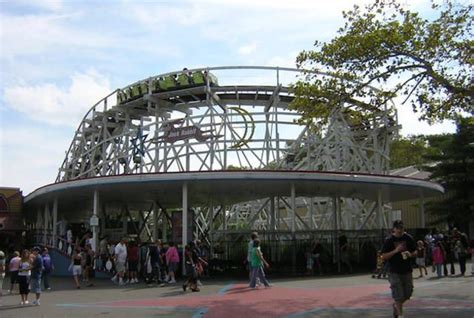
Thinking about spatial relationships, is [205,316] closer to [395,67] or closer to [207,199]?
[395,67]

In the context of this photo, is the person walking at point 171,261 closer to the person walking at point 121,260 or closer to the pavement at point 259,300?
the pavement at point 259,300

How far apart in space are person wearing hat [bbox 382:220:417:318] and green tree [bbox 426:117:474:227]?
2597cm

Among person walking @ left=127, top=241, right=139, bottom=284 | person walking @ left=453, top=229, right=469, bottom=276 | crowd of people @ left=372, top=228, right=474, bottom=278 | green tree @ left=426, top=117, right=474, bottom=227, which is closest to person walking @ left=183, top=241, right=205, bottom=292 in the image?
person walking @ left=127, top=241, right=139, bottom=284

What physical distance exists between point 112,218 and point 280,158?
11934 mm

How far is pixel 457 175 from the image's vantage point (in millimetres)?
32844

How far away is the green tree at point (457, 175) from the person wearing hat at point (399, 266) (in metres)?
26.0

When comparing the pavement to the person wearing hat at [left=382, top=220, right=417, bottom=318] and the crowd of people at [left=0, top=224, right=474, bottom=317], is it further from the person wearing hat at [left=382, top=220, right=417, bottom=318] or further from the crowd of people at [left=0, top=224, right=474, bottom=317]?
the person wearing hat at [left=382, top=220, right=417, bottom=318]

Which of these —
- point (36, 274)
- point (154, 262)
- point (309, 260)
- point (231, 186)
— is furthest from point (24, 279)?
point (309, 260)

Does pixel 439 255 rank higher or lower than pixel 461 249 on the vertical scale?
lower

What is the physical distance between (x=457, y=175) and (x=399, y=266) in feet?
86.9

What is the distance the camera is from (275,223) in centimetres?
2547

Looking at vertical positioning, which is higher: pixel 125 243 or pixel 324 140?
pixel 324 140

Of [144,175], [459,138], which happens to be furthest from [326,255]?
[459,138]

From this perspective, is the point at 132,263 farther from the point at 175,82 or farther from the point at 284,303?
the point at 175,82
